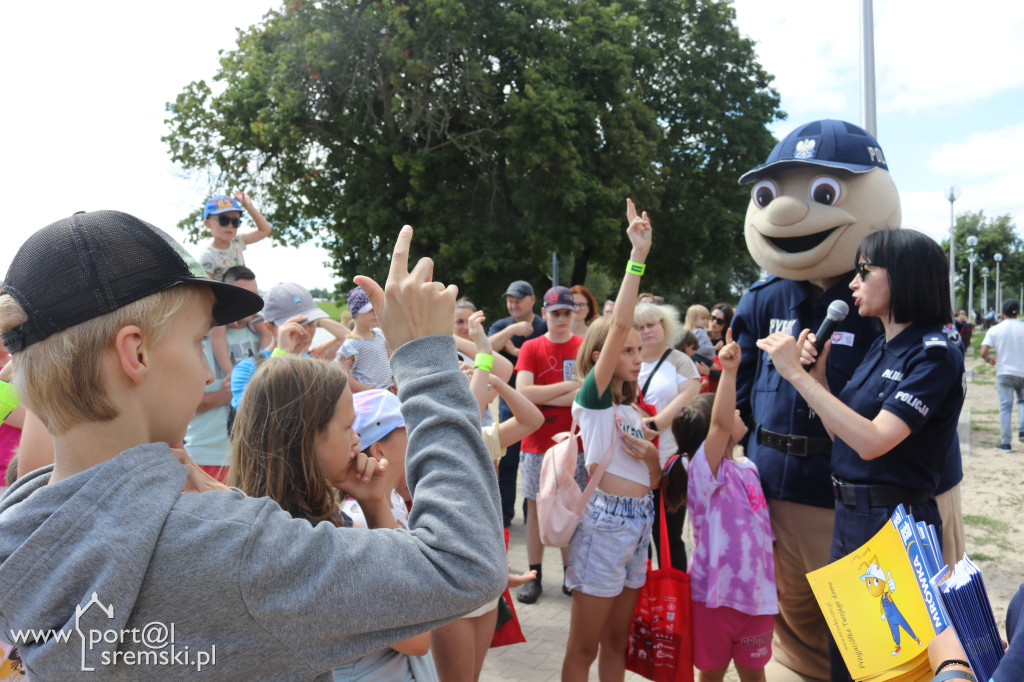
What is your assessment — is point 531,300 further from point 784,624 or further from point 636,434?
point 784,624

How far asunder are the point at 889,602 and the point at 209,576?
5.97 feet

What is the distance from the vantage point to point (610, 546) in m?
3.10

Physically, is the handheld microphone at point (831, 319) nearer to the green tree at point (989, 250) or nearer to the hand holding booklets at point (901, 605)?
the hand holding booklets at point (901, 605)

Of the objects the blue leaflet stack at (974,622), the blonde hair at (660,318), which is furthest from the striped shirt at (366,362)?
the blue leaflet stack at (974,622)

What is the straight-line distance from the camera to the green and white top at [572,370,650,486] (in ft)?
10.6

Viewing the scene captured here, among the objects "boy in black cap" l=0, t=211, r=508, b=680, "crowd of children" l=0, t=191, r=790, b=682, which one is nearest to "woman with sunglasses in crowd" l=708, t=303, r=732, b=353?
"crowd of children" l=0, t=191, r=790, b=682

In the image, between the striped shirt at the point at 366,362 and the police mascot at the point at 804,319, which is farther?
the striped shirt at the point at 366,362

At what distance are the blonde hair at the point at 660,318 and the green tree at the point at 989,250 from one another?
186ft

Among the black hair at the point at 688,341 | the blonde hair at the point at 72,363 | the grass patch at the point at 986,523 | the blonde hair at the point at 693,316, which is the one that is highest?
the blonde hair at the point at 72,363

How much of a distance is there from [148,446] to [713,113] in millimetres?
21132

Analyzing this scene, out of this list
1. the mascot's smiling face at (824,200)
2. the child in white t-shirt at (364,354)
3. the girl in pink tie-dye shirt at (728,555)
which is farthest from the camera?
the child in white t-shirt at (364,354)

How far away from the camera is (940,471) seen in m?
2.68

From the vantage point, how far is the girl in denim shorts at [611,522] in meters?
3.07

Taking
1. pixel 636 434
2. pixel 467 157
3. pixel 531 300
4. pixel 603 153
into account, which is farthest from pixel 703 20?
pixel 636 434
